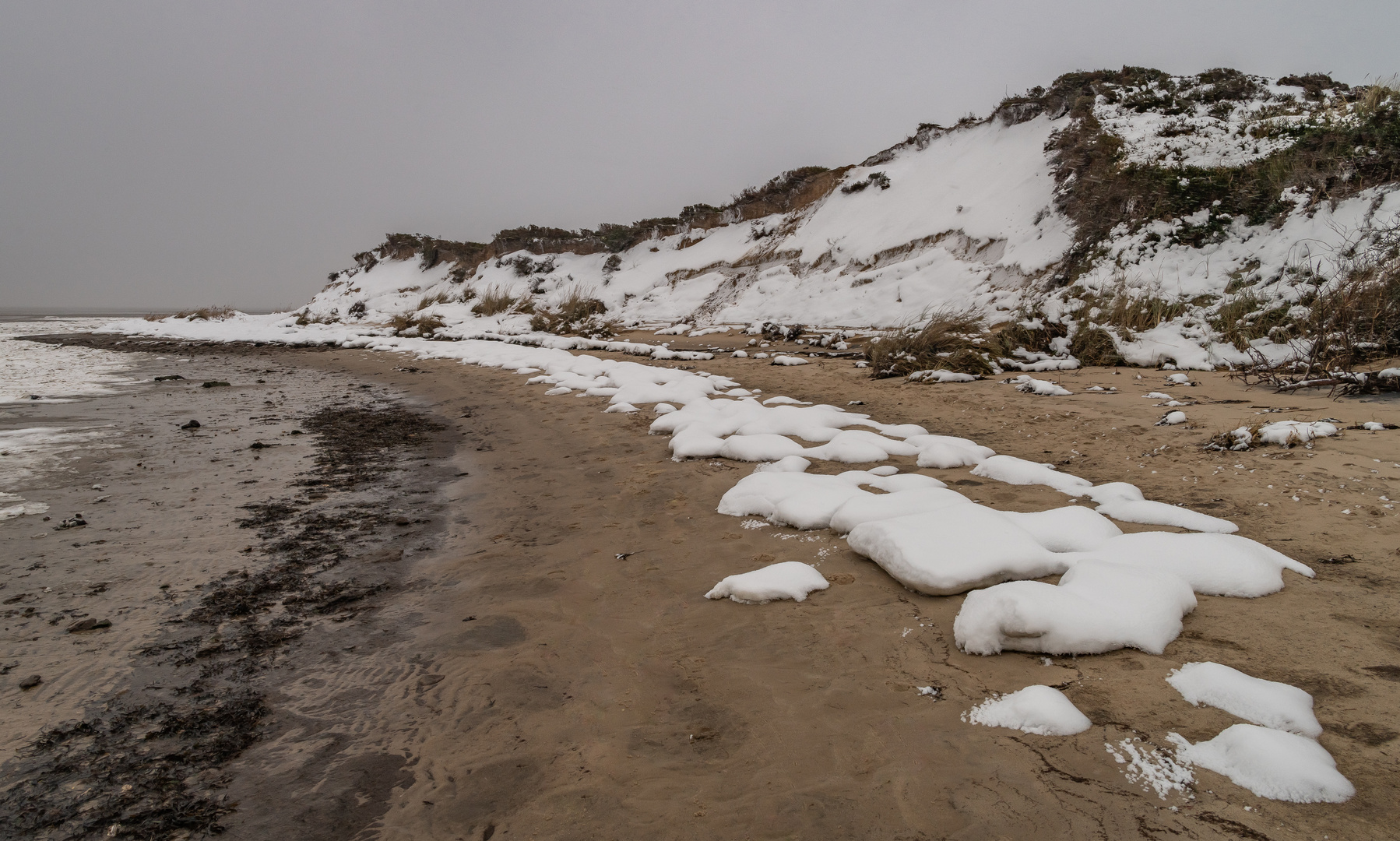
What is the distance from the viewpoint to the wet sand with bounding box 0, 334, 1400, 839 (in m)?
1.32

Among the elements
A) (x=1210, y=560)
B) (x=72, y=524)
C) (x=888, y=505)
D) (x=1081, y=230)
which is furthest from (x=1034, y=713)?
(x=1081, y=230)

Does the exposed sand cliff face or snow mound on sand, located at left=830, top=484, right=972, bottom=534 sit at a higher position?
the exposed sand cliff face

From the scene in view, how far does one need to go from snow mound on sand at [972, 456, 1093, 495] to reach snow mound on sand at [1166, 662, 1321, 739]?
152 cm

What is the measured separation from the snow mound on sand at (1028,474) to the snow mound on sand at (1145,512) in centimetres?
14

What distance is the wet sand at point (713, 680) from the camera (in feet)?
4.34

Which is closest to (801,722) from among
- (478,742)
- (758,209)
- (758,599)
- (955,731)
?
(955,731)

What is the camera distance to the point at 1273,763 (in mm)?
1243

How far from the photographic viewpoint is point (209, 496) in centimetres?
376

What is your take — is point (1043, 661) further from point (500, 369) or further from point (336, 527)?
point (500, 369)

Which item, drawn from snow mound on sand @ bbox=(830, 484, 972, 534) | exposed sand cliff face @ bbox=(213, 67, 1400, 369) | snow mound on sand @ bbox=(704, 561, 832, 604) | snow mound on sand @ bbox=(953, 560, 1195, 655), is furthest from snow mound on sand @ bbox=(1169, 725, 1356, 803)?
exposed sand cliff face @ bbox=(213, 67, 1400, 369)

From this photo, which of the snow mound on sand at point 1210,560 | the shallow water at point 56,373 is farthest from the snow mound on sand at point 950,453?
the shallow water at point 56,373

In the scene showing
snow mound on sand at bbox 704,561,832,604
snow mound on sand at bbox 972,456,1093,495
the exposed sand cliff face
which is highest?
the exposed sand cliff face

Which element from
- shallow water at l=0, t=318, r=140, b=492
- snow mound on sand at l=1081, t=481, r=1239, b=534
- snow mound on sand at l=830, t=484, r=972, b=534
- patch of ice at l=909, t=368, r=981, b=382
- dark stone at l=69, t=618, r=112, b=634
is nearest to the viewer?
dark stone at l=69, t=618, r=112, b=634

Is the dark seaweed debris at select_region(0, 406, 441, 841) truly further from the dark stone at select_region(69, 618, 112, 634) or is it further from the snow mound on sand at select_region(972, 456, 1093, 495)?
the snow mound on sand at select_region(972, 456, 1093, 495)
